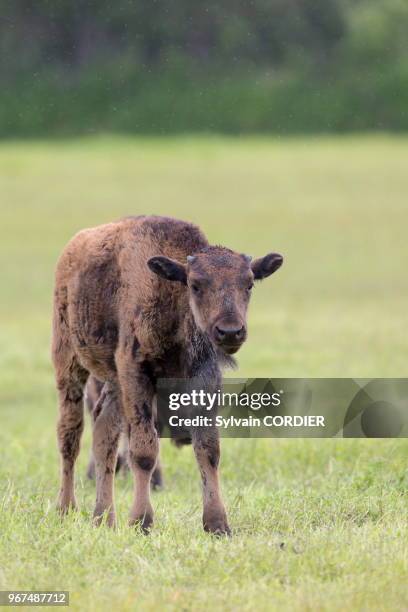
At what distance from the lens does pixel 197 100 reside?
4747 centimetres

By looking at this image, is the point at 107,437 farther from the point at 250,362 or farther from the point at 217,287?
the point at 250,362

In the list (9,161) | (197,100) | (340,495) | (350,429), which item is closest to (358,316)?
(350,429)

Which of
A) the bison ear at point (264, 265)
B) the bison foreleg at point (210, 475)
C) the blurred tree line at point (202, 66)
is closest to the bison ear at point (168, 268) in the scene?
the bison ear at point (264, 265)

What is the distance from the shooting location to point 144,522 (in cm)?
775

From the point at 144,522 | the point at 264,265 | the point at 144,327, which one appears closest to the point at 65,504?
the point at 144,522

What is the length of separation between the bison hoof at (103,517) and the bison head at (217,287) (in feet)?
3.67

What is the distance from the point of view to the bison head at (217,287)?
24.5ft

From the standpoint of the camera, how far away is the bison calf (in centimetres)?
772

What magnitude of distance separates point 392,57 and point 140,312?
46.1 metres

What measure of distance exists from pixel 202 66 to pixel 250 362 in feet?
109

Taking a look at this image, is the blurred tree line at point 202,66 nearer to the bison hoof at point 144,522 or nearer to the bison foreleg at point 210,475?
the bison foreleg at point 210,475

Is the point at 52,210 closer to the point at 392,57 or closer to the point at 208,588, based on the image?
the point at 392,57

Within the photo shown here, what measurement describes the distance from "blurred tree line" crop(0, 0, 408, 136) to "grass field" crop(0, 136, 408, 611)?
1.79 metres

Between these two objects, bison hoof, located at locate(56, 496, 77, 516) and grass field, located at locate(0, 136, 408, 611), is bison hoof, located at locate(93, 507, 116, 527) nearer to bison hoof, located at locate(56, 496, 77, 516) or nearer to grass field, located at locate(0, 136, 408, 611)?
grass field, located at locate(0, 136, 408, 611)
